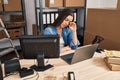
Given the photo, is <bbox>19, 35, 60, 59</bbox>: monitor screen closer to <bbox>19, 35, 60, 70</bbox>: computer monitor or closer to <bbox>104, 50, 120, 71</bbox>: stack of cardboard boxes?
<bbox>19, 35, 60, 70</bbox>: computer monitor

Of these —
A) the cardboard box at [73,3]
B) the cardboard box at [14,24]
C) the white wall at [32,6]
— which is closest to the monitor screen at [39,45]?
the cardboard box at [73,3]

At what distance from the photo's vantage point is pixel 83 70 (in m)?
1.31

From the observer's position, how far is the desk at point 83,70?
3.93 feet

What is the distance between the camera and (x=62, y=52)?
1790 mm

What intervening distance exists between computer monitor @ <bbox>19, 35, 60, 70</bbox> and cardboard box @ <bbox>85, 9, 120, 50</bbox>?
1.06 m

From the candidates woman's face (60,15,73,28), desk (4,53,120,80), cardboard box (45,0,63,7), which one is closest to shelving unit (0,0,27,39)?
cardboard box (45,0,63,7)

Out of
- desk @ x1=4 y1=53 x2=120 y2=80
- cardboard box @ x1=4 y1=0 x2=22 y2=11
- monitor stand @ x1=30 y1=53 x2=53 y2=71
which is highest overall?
cardboard box @ x1=4 y1=0 x2=22 y2=11

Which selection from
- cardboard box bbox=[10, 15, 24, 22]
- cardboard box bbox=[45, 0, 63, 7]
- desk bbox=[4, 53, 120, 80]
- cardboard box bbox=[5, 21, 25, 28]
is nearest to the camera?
desk bbox=[4, 53, 120, 80]

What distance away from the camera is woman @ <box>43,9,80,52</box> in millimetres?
1972

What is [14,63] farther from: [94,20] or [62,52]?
[94,20]

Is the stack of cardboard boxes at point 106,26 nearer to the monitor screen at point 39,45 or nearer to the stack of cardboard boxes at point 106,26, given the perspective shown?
the stack of cardboard boxes at point 106,26

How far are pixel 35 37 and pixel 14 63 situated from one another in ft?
0.97

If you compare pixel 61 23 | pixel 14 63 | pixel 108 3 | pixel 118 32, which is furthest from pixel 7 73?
pixel 108 3

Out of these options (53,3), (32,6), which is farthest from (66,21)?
(32,6)
